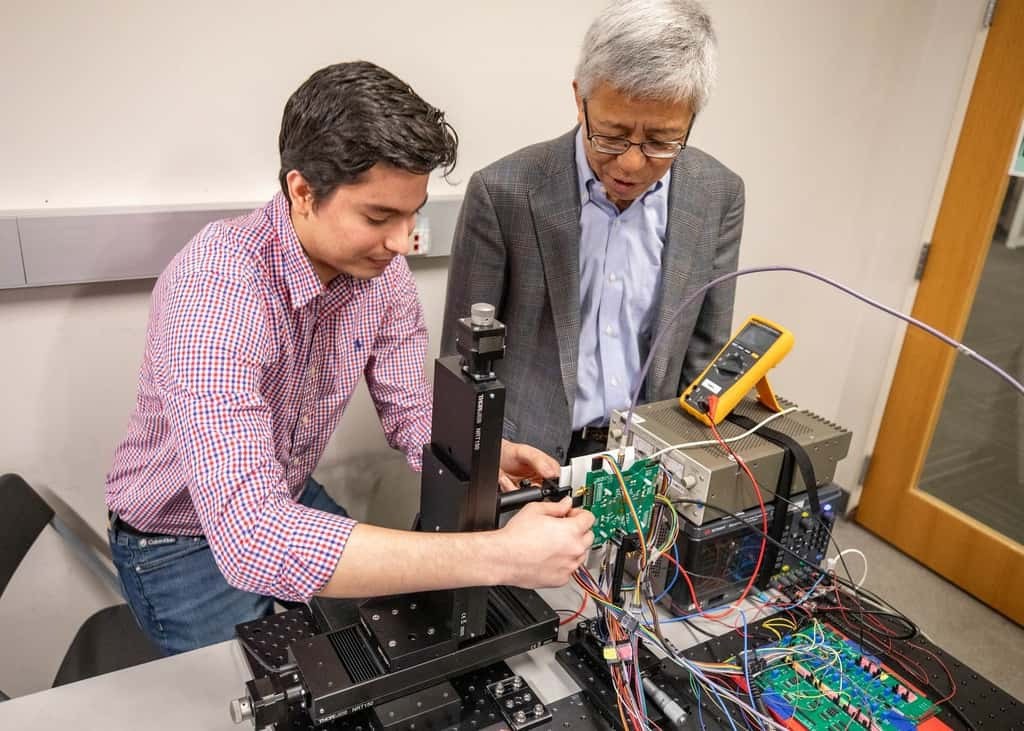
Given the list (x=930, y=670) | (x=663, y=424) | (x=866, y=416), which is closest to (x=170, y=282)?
(x=663, y=424)

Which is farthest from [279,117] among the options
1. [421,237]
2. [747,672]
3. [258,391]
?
[747,672]

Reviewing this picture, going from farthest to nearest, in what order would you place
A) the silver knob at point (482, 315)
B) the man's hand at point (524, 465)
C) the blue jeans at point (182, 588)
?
the blue jeans at point (182, 588) < the man's hand at point (524, 465) < the silver knob at point (482, 315)

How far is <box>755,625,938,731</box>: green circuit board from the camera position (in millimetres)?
1013

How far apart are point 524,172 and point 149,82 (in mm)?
815

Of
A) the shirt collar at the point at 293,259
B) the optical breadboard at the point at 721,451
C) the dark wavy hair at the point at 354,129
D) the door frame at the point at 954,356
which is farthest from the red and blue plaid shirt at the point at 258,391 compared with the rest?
the door frame at the point at 954,356

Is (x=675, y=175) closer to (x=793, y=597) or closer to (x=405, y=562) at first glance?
(x=793, y=597)

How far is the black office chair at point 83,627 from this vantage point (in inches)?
57.5

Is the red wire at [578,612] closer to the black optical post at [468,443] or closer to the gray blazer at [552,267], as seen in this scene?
the black optical post at [468,443]

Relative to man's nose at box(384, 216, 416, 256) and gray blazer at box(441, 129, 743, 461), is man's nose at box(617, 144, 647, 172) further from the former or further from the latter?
man's nose at box(384, 216, 416, 256)

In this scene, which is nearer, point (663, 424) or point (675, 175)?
point (663, 424)

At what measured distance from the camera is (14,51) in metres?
1.44

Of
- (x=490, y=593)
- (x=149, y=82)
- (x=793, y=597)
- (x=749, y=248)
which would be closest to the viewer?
(x=490, y=593)

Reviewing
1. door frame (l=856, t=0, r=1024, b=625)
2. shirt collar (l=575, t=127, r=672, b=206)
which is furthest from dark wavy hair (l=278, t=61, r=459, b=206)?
door frame (l=856, t=0, r=1024, b=625)

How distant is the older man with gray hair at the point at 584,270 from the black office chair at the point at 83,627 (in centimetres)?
90
